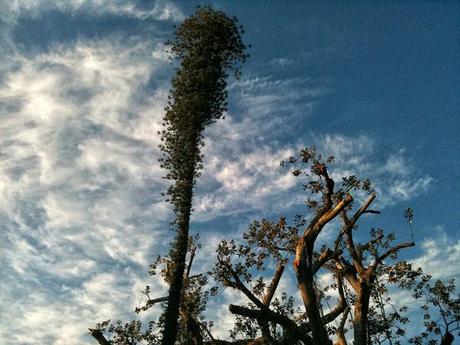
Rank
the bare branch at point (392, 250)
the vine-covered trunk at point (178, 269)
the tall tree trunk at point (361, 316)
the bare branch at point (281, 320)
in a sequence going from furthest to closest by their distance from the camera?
the bare branch at point (392, 250), the vine-covered trunk at point (178, 269), the tall tree trunk at point (361, 316), the bare branch at point (281, 320)

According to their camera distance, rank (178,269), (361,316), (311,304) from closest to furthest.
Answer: (311,304)
(361,316)
(178,269)

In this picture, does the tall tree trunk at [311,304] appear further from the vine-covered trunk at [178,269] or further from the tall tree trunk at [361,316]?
the vine-covered trunk at [178,269]

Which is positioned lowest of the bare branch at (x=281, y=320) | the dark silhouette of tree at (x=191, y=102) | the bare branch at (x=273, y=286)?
the bare branch at (x=281, y=320)

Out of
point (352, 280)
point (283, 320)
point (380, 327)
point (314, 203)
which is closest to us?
point (283, 320)

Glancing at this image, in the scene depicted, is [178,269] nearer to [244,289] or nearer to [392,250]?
[244,289]

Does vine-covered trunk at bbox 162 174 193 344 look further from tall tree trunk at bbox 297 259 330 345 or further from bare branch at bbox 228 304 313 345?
tall tree trunk at bbox 297 259 330 345

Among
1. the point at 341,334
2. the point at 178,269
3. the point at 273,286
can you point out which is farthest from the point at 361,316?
the point at 178,269

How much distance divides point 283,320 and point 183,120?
33.4 feet

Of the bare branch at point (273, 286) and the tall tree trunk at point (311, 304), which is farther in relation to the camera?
the bare branch at point (273, 286)

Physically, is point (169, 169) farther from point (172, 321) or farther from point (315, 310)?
point (315, 310)

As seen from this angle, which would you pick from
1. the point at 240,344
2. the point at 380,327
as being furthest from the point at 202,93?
the point at 380,327

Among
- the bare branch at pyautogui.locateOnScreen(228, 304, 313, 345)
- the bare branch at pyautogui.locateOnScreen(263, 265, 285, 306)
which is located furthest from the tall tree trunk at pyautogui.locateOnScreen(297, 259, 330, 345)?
the bare branch at pyautogui.locateOnScreen(263, 265, 285, 306)

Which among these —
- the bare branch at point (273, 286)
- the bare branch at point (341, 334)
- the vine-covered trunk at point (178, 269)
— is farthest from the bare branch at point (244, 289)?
the bare branch at point (341, 334)

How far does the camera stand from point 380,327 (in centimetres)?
2008
